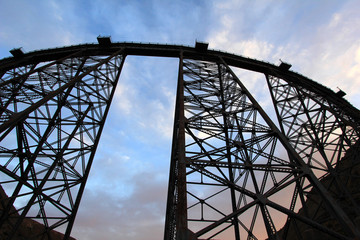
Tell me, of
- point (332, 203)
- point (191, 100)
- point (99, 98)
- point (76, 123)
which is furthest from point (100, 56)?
point (332, 203)

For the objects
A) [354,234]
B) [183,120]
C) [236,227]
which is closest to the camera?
[354,234]

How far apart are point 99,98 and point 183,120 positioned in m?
6.25

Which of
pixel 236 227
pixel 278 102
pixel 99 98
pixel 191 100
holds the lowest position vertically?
pixel 236 227

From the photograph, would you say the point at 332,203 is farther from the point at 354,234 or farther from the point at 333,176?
the point at 333,176

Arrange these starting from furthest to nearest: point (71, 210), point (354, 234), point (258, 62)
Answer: point (258, 62)
point (71, 210)
point (354, 234)

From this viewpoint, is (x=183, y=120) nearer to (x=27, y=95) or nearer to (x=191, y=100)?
(x=191, y=100)

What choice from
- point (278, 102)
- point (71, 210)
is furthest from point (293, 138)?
point (71, 210)

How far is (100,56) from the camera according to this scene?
1402cm

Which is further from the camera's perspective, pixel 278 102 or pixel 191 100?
pixel 278 102

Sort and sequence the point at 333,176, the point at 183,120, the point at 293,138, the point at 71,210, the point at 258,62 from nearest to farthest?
1. the point at 183,120
2. the point at 71,210
3. the point at 333,176
4. the point at 293,138
5. the point at 258,62

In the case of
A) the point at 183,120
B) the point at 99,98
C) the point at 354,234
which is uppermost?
the point at 99,98

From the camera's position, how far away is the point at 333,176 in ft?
33.9

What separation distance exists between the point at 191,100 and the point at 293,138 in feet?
21.6

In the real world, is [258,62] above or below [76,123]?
above
